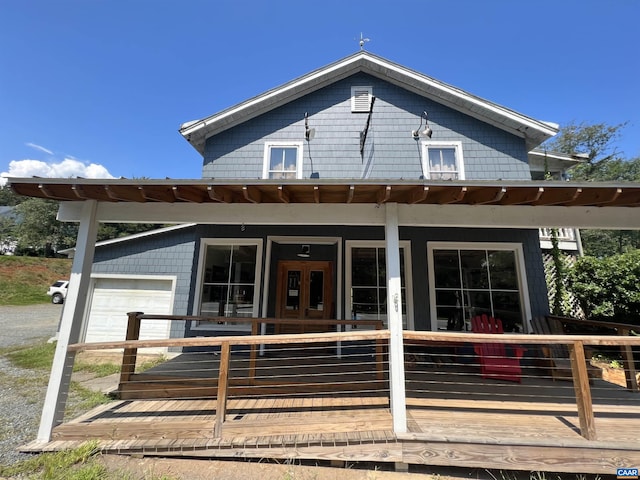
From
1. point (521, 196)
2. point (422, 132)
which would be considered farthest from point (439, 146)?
point (521, 196)

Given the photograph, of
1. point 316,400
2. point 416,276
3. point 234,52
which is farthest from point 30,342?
point 416,276

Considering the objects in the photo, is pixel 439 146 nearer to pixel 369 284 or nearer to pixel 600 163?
pixel 369 284

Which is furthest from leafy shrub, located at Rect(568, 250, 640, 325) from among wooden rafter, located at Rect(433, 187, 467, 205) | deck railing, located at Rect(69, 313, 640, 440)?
wooden rafter, located at Rect(433, 187, 467, 205)

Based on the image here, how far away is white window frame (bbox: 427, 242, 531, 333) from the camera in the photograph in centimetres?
593

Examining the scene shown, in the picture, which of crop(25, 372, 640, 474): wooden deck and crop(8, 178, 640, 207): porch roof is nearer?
crop(25, 372, 640, 474): wooden deck

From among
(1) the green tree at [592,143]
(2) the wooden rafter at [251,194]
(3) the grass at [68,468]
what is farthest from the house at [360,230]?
(1) the green tree at [592,143]

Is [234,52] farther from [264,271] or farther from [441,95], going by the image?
[264,271]

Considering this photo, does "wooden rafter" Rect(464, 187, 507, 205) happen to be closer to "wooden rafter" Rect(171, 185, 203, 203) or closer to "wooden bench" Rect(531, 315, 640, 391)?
"wooden bench" Rect(531, 315, 640, 391)

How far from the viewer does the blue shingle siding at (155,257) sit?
800cm

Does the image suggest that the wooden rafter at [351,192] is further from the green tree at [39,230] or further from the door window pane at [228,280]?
the green tree at [39,230]

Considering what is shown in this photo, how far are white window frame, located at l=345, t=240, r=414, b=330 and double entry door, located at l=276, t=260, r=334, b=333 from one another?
1.98ft

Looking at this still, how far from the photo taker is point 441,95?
687cm

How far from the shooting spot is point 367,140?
6.89 m

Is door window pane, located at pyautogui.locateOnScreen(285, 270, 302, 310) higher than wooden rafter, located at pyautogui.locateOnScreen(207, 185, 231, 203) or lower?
lower
